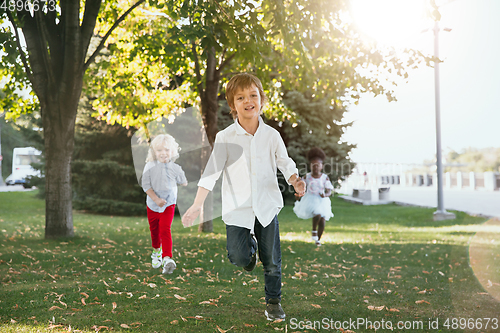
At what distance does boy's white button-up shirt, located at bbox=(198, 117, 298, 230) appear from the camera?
3.79 meters

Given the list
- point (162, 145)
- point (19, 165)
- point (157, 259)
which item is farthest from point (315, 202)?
point (19, 165)

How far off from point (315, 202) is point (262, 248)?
5630 millimetres

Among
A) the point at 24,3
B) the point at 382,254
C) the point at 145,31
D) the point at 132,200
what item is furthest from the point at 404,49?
the point at 132,200

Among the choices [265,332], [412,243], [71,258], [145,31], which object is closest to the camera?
[265,332]

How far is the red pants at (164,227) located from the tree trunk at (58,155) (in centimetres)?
403

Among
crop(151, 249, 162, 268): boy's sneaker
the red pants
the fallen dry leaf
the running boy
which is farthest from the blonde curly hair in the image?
the fallen dry leaf

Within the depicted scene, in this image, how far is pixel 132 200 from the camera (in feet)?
68.6

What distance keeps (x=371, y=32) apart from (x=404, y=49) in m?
1.19

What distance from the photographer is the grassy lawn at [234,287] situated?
155 inches

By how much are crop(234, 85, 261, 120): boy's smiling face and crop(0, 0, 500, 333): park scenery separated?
1cm

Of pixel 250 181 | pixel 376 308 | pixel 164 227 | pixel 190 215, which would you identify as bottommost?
pixel 376 308

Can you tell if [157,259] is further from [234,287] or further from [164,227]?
[234,287]

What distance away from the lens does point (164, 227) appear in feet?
19.9

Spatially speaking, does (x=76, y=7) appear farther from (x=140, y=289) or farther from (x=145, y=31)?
(x=140, y=289)
